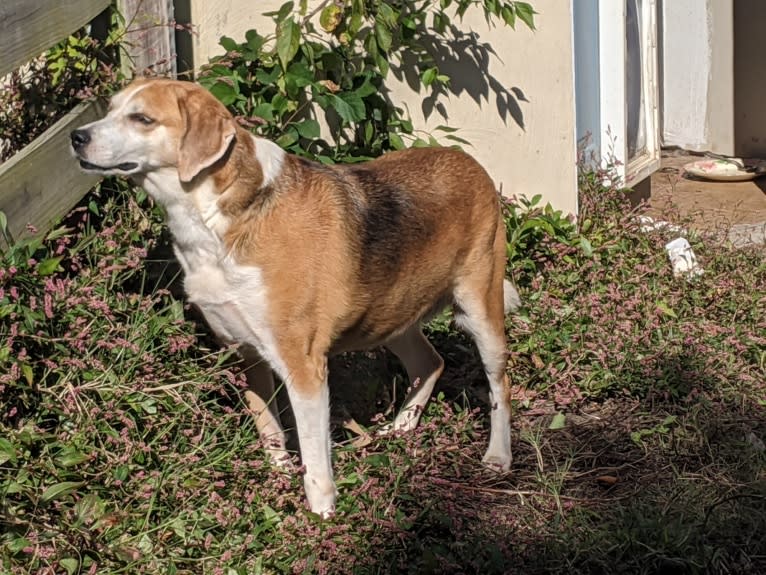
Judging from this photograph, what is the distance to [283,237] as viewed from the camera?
443 centimetres

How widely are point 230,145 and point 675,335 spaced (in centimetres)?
275

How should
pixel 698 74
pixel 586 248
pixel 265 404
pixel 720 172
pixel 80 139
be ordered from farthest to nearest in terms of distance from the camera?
pixel 698 74 < pixel 720 172 < pixel 586 248 < pixel 265 404 < pixel 80 139

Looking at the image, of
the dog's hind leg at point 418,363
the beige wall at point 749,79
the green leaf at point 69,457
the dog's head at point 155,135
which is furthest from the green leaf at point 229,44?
the beige wall at point 749,79

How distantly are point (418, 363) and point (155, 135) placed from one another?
1.88 metres

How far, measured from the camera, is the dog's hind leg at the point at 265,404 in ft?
15.5

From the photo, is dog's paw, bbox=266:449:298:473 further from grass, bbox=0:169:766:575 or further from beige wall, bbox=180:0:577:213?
beige wall, bbox=180:0:577:213

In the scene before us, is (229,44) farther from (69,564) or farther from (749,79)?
(749,79)

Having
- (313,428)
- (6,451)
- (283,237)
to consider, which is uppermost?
(283,237)

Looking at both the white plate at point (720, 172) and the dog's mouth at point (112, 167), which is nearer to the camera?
the dog's mouth at point (112, 167)

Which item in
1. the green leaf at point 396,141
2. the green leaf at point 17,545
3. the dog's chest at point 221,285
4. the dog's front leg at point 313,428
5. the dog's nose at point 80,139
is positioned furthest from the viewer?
the green leaf at point 396,141

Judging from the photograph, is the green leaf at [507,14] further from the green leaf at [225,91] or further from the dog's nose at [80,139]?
the dog's nose at [80,139]

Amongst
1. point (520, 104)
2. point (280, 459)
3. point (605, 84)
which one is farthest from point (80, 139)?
point (605, 84)

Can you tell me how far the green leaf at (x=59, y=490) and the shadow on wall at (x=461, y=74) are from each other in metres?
3.47

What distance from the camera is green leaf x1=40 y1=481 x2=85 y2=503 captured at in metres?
3.86
